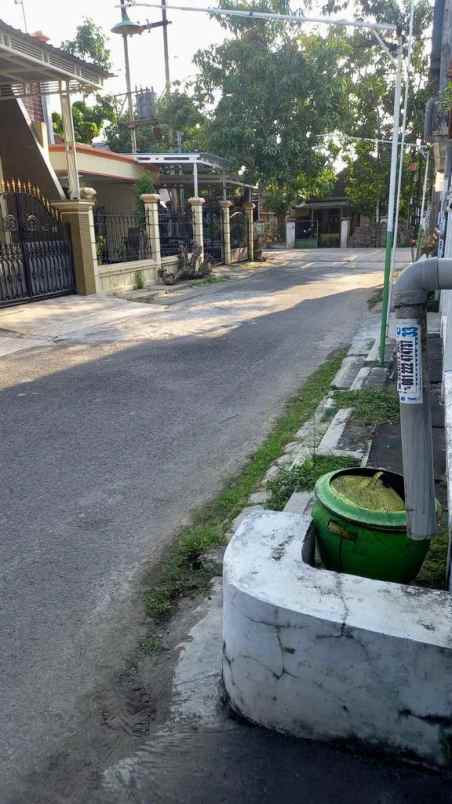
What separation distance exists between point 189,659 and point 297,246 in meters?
41.2

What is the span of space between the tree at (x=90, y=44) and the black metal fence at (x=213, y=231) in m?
16.6

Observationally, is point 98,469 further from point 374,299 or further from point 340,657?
point 374,299

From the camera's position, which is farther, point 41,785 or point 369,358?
point 369,358

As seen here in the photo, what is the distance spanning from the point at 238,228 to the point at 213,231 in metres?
2.48

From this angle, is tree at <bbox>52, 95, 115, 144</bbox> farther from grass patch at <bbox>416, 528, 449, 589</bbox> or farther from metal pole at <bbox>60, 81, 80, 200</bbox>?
grass patch at <bbox>416, 528, 449, 589</bbox>

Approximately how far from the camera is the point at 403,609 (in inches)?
83.0

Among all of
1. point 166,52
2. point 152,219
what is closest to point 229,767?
point 152,219

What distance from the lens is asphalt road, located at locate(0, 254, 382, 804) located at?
8.73ft

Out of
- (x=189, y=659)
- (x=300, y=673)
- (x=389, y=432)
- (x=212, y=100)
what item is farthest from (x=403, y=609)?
(x=212, y=100)

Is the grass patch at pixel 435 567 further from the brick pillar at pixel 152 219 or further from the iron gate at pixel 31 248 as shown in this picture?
the brick pillar at pixel 152 219

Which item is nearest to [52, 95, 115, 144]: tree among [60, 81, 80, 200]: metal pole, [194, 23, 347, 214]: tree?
[194, 23, 347, 214]: tree

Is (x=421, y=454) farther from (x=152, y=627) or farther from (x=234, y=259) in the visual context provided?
(x=234, y=259)

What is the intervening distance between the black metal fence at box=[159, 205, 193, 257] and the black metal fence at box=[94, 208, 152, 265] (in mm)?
2058

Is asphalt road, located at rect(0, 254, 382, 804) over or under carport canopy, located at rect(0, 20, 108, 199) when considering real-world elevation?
under
